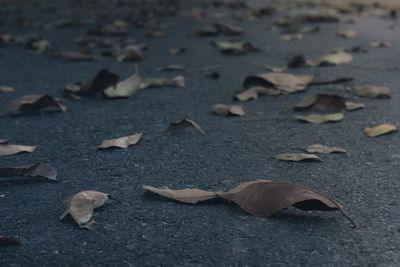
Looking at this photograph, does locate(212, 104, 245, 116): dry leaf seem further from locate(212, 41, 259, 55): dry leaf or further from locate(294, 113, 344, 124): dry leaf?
locate(212, 41, 259, 55): dry leaf

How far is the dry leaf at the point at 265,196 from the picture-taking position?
1105 millimetres

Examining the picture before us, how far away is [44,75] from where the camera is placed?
273 centimetres

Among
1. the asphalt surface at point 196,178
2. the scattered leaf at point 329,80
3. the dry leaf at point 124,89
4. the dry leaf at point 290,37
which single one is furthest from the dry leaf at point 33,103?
the dry leaf at point 290,37

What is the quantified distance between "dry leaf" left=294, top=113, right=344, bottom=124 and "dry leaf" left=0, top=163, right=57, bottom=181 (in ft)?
2.99

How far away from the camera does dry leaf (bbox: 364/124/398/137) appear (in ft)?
5.46

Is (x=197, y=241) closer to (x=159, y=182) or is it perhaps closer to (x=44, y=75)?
(x=159, y=182)

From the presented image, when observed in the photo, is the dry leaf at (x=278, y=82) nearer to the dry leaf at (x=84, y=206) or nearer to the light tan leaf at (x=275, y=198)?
the light tan leaf at (x=275, y=198)

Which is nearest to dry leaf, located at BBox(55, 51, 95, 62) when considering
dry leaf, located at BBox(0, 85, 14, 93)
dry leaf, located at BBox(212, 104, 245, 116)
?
dry leaf, located at BBox(0, 85, 14, 93)

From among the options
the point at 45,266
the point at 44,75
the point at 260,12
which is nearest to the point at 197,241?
the point at 45,266

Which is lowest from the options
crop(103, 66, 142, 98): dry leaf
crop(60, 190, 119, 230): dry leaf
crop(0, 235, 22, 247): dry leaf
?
crop(103, 66, 142, 98): dry leaf

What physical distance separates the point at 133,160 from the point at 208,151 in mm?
233

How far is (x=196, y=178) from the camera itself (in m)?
1.35

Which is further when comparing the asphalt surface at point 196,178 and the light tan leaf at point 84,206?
the light tan leaf at point 84,206

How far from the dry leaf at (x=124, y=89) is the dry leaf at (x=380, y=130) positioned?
3.45 feet
